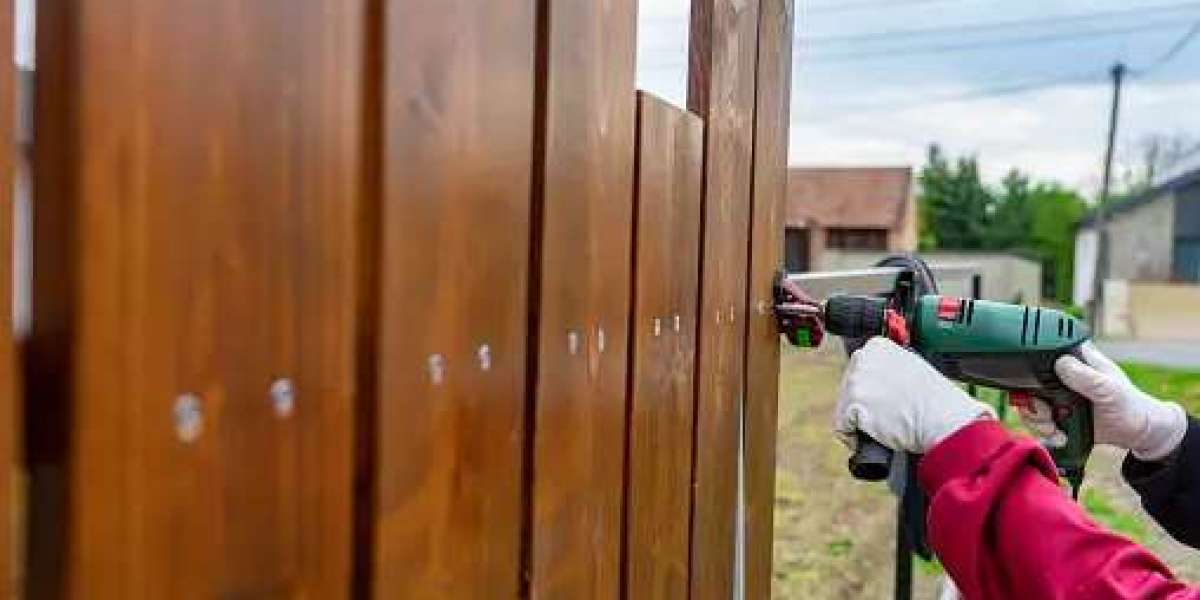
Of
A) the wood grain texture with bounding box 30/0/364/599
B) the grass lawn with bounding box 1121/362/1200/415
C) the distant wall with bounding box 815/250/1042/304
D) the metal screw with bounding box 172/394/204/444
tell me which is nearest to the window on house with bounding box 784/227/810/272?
the distant wall with bounding box 815/250/1042/304

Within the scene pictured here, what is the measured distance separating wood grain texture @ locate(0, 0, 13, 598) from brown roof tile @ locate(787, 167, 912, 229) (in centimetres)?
2766

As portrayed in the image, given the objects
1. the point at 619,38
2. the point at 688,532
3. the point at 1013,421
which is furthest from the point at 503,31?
the point at 1013,421

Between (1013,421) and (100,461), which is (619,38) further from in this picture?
(1013,421)

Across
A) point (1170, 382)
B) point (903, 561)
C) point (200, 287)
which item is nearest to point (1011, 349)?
point (200, 287)

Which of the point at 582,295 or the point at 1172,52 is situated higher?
the point at 1172,52

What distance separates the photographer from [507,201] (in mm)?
871

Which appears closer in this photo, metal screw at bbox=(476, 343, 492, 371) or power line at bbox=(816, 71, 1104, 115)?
metal screw at bbox=(476, 343, 492, 371)

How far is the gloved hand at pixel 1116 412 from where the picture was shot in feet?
5.03

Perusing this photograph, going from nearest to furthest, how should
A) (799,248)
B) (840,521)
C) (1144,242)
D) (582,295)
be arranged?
(582,295) → (840,521) → (799,248) → (1144,242)

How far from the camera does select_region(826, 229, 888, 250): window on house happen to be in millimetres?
28469

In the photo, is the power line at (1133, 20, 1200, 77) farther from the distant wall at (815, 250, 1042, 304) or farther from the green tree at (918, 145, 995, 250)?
the green tree at (918, 145, 995, 250)

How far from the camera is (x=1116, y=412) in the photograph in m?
1.58

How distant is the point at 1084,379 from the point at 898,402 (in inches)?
12.6

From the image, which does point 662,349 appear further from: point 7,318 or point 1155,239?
point 1155,239
